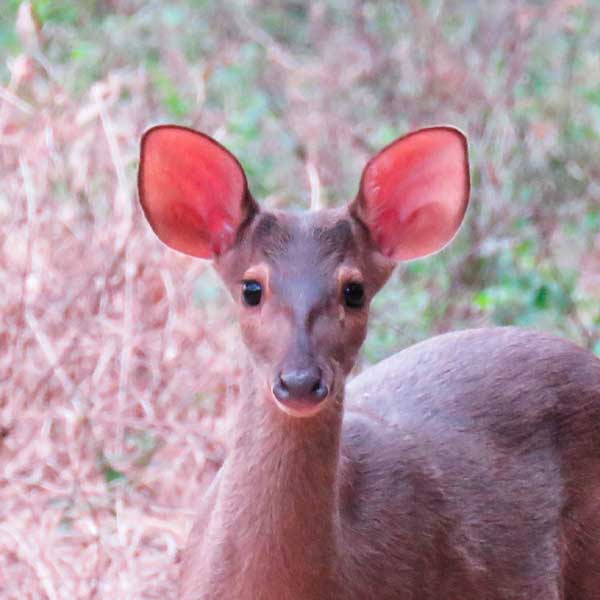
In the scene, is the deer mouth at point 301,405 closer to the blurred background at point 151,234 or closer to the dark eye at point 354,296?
the dark eye at point 354,296

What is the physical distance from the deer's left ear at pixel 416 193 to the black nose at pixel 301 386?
0.56 metres

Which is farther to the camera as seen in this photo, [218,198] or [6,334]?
[6,334]

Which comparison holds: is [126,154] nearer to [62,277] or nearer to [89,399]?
[62,277]

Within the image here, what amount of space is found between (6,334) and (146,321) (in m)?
0.41

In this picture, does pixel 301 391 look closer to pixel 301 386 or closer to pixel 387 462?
pixel 301 386

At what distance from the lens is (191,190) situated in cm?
344

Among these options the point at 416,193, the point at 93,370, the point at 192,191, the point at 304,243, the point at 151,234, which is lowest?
the point at 304,243

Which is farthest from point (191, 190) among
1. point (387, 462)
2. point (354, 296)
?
point (387, 462)

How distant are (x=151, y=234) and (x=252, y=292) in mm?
1823

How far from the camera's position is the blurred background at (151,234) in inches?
191

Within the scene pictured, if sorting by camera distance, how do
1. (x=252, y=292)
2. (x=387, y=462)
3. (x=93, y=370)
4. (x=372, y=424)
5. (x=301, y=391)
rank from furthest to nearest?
(x=93, y=370)
(x=372, y=424)
(x=387, y=462)
(x=252, y=292)
(x=301, y=391)

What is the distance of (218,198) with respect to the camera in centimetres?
342

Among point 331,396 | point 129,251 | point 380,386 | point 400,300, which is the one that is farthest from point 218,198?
point 400,300

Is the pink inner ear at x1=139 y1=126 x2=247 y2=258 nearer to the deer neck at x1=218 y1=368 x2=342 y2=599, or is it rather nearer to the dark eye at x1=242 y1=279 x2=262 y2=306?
the dark eye at x1=242 y1=279 x2=262 y2=306
